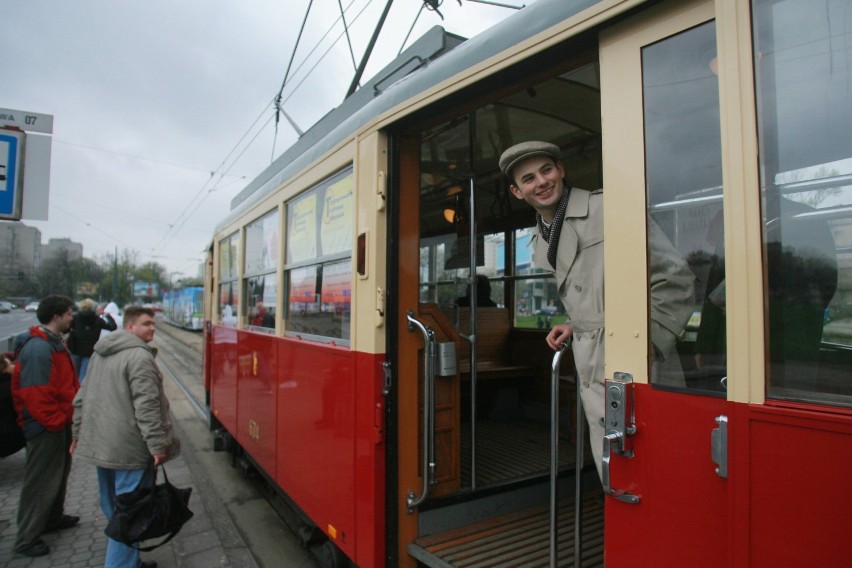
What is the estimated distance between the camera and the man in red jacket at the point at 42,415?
141 inches

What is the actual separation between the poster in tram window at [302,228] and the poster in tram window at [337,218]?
147 mm

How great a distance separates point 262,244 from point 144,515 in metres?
2.14

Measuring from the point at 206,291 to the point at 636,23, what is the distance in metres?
7.18

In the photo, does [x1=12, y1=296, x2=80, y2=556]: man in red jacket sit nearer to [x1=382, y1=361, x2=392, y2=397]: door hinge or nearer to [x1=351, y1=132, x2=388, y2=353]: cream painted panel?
[x1=351, y1=132, x2=388, y2=353]: cream painted panel

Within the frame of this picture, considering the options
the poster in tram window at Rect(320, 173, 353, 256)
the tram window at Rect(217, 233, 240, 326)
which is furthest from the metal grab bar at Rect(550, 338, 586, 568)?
the tram window at Rect(217, 233, 240, 326)

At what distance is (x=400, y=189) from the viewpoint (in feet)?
8.20

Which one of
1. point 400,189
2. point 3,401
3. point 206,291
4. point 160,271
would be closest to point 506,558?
point 400,189

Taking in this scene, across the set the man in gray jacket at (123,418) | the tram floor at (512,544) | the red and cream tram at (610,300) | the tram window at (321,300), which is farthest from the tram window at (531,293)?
the man in gray jacket at (123,418)

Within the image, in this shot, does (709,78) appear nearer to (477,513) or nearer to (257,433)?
(477,513)

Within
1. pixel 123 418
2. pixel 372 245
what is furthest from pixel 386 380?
pixel 123 418

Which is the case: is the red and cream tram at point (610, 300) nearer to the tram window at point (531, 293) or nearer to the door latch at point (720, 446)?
the door latch at point (720, 446)

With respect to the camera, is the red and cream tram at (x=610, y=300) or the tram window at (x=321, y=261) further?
the tram window at (x=321, y=261)

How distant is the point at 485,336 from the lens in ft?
17.4

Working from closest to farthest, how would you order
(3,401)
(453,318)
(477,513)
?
1. (477,513)
2. (3,401)
3. (453,318)
